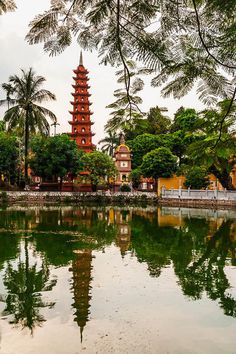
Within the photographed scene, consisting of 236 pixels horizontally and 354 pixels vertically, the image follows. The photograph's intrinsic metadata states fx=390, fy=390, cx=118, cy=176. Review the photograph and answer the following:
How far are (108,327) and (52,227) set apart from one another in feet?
30.6

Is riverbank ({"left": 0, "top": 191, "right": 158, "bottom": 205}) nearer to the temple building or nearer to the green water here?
the temple building

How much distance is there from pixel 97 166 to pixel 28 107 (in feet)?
22.5

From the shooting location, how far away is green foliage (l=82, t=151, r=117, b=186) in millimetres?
A: 27878

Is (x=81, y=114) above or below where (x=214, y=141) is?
above

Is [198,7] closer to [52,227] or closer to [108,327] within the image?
[108,327]

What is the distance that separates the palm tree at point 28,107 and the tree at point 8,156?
3.06 metres

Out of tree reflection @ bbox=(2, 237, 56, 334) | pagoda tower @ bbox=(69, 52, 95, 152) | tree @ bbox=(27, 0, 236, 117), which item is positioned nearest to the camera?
tree @ bbox=(27, 0, 236, 117)

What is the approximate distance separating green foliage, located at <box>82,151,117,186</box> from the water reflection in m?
11.8

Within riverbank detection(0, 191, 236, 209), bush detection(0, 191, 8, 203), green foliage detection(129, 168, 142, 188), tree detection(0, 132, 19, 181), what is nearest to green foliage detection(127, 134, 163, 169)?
green foliage detection(129, 168, 142, 188)

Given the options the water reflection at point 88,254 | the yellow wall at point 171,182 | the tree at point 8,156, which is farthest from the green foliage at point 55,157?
the water reflection at point 88,254

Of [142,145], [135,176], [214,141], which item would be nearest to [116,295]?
[214,141]

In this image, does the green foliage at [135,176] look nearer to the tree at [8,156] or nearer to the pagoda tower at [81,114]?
the pagoda tower at [81,114]

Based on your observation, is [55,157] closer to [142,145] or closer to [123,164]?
[123,164]

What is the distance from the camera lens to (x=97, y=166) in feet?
92.5
